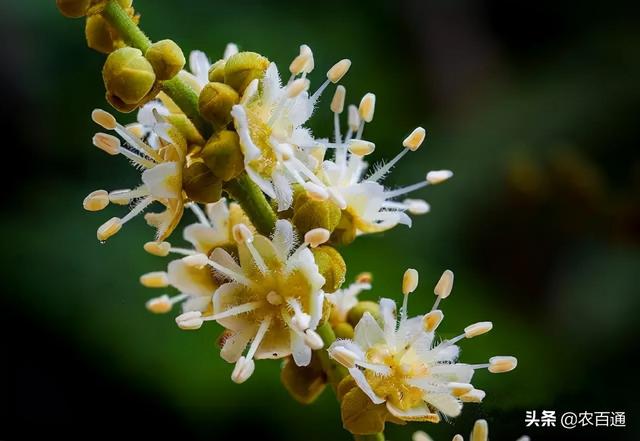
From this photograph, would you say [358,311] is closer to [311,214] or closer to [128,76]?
[311,214]

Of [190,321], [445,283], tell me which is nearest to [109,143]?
[190,321]

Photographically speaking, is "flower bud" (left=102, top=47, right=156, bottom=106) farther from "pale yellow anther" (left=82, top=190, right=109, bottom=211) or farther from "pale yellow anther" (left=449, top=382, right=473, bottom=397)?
"pale yellow anther" (left=449, top=382, right=473, bottom=397)

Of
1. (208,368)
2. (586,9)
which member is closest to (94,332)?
(208,368)

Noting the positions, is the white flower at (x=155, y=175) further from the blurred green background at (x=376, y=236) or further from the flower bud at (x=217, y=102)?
the blurred green background at (x=376, y=236)

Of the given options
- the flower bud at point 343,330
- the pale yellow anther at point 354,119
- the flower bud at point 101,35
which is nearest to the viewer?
the flower bud at point 101,35

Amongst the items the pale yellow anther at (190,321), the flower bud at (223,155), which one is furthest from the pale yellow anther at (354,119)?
the pale yellow anther at (190,321)

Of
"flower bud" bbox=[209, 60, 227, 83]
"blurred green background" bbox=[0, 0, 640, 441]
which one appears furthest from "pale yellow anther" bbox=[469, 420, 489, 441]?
"blurred green background" bbox=[0, 0, 640, 441]
